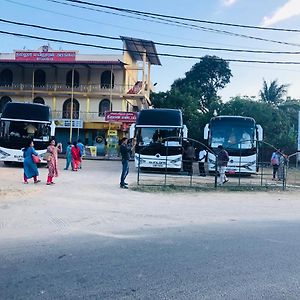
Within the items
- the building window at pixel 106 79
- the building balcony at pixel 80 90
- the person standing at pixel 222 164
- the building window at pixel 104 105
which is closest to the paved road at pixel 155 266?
the person standing at pixel 222 164

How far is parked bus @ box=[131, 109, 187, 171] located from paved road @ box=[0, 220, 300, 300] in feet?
42.5

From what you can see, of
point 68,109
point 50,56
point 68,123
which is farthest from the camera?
point 68,109

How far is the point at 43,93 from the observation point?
42.4 metres

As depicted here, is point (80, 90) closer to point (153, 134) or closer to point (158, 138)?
point (153, 134)

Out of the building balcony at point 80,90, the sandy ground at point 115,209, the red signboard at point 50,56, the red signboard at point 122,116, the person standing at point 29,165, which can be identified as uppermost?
the red signboard at point 50,56

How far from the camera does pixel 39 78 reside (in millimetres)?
43906

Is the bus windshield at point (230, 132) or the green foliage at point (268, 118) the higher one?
the green foliage at point (268, 118)

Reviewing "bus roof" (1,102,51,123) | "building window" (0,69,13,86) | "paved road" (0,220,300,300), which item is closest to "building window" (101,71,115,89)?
"building window" (0,69,13,86)

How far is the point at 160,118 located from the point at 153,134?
0.96m

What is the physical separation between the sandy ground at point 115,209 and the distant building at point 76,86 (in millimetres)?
26532

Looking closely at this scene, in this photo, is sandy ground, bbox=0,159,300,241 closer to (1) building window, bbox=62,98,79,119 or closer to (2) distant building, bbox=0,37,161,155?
(2) distant building, bbox=0,37,161,155

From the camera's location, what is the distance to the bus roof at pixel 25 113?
69.8ft

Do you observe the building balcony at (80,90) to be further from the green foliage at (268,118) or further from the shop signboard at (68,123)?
the green foliage at (268,118)

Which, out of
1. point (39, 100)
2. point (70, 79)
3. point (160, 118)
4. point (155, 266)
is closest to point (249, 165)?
point (160, 118)
